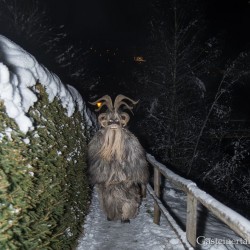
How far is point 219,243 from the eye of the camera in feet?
18.6

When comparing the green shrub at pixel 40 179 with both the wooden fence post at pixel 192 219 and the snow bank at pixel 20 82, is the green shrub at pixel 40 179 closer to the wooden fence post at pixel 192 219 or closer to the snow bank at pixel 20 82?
the snow bank at pixel 20 82

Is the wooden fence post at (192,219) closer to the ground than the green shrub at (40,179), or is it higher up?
closer to the ground

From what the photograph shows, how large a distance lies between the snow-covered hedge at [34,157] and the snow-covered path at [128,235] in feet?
1.52

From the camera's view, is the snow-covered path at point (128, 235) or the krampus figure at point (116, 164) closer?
the snow-covered path at point (128, 235)

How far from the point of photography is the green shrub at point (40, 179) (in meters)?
2.61

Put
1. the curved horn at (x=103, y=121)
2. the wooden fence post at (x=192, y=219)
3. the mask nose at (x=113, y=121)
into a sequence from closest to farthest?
the wooden fence post at (x=192, y=219) → the mask nose at (x=113, y=121) → the curved horn at (x=103, y=121)

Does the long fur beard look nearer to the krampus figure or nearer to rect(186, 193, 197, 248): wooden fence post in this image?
the krampus figure

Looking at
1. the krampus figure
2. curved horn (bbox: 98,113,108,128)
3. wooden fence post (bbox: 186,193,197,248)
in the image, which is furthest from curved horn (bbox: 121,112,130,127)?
wooden fence post (bbox: 186,193,197,248)

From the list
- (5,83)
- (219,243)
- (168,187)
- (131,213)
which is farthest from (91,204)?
(5,83)

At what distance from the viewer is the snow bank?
306cm

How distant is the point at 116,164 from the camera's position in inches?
270

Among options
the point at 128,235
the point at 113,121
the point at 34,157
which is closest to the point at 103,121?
the point at 113,121

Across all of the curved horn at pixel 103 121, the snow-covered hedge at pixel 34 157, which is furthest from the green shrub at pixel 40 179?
the curved horn at pixel 103 121

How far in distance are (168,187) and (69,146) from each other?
583cm
